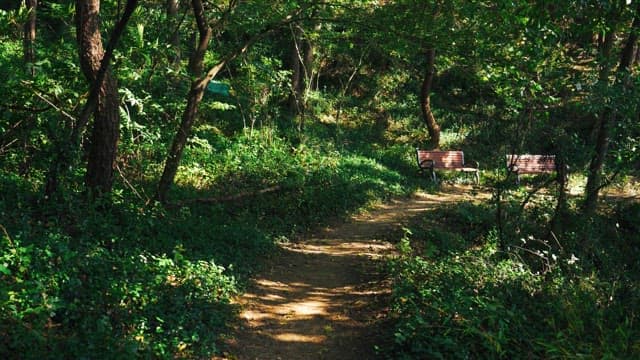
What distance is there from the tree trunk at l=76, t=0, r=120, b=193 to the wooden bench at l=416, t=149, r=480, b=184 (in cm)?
1214

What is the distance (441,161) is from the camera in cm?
1858

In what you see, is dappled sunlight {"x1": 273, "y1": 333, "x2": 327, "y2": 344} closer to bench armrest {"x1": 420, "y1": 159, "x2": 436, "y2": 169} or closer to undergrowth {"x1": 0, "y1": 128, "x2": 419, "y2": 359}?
undergrowth {"x1": 0, "y1": 128, "x2": 419, "y2": 359}

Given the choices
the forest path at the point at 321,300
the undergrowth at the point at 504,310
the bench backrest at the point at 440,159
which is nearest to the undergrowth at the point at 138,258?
the forest path at the point at 321,300

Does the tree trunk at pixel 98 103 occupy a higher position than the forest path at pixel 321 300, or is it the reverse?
the tree trunk at pixel 98 103

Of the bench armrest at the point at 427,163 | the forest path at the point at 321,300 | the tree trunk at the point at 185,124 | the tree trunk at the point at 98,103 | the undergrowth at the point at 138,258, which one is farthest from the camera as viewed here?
the bench armrest at the point at 427,163

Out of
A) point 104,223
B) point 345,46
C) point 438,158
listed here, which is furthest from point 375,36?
point 438,158

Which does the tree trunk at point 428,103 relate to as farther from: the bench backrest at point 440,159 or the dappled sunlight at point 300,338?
the dappled sunlight at point 300,338

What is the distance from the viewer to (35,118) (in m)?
8.65

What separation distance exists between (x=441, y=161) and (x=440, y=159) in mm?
81

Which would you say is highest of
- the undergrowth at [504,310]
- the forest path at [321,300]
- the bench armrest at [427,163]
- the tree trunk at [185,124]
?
the tree trunk at [185,124]

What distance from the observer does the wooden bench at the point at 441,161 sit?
18.2m

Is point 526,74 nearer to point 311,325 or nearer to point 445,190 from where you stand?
point 311,325

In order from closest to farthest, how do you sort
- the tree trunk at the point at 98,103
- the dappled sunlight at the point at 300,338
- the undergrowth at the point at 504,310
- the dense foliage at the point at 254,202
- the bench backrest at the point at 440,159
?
the undergrowth at the point at 504,310 < the dense foliage at the point at 254,202 < the dappled sunlight at the point at 300,338 < the tree trunk at the point at 98,103 < the bench backrest at the point at 440,159

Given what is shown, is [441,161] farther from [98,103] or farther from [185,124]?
[98,103]
